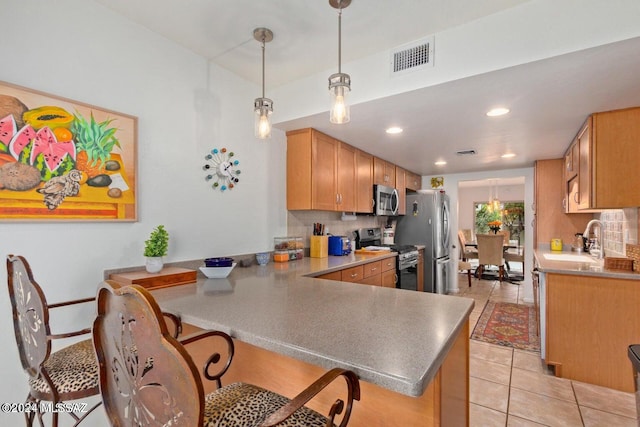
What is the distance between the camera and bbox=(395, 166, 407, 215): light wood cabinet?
479cm

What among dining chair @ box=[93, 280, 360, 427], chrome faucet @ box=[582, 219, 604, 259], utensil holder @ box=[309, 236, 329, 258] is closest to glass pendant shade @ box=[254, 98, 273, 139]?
dining chair @ box=[93, 280, 360, 427]

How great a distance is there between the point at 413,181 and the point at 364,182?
6.60 ft

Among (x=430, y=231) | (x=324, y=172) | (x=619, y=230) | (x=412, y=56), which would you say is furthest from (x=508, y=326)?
(x=412, y=56)

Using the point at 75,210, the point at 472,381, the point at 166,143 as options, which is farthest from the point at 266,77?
the point at 472,381

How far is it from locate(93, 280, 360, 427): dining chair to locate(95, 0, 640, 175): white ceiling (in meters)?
1.63

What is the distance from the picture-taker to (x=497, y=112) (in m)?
2.38

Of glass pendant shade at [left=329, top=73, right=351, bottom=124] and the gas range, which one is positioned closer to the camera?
glass pendant shade at [left=329, top=73, right=351, bottom=124]

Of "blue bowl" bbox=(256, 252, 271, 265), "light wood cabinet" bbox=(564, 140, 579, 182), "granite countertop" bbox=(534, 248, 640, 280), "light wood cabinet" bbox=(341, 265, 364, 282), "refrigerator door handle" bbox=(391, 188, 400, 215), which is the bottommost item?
"light wood cabinet" bbox=(341, 265, 364, 282)

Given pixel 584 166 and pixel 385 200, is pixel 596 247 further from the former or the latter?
pixel 385 200

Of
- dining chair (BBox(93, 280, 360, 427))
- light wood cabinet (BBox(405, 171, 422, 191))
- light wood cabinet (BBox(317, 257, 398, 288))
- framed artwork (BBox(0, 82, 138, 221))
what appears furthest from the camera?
light wood cabinet (BBox(405, 171, 422, 191))

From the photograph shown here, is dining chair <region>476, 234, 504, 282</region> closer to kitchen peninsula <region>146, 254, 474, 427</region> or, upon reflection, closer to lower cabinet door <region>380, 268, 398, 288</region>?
lower cabinet door <region>380, 268, 398, 288</region>

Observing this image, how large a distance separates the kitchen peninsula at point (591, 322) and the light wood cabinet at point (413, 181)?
2.84 metres

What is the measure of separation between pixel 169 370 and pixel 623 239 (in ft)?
11.9

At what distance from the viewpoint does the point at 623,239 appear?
2.72 meters
